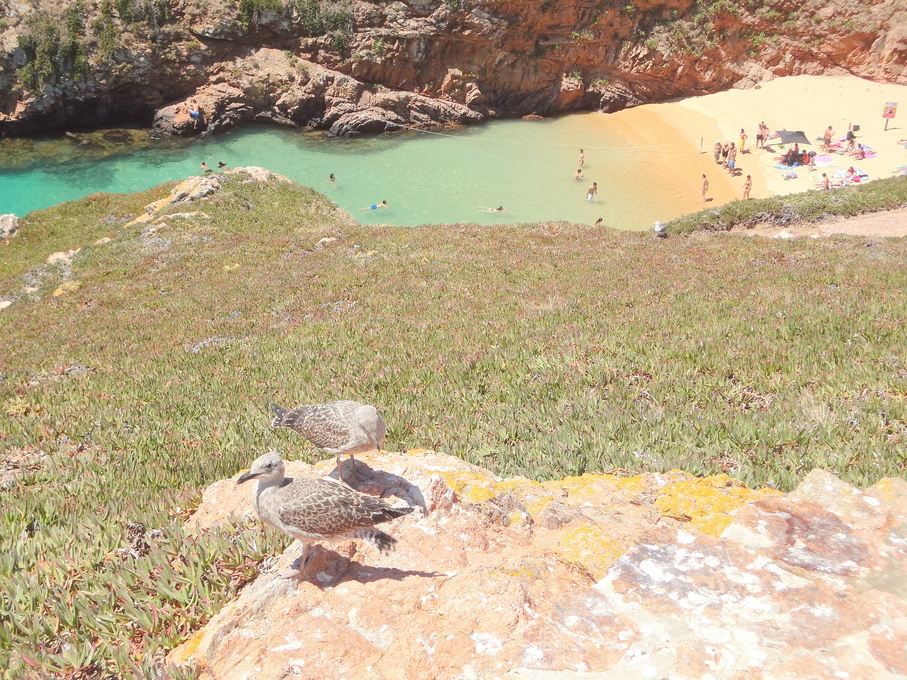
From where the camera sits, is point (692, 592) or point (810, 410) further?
point (810, 410)

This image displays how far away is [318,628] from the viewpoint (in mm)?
3900

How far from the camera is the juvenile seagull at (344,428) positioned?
17.8 ft

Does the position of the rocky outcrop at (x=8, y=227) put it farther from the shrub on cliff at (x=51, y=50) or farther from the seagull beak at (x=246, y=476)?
the seagull beak at (x=246, y=476)

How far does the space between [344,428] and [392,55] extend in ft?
208

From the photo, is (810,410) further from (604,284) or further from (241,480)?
(604,284)

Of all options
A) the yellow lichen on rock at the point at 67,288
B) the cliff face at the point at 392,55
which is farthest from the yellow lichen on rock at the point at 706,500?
the cliff face at the point at 392,55

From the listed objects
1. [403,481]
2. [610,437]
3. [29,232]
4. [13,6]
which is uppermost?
[13,6]

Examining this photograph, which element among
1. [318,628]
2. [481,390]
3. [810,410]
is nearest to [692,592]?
[318,628]

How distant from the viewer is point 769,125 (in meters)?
54.4

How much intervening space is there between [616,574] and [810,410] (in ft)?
16.6

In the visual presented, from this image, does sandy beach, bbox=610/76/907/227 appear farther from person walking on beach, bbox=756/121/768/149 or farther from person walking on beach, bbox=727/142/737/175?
person walking on beach, bbox=756/121/768/149

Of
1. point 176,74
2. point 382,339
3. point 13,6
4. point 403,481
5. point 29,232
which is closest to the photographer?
point 403,481

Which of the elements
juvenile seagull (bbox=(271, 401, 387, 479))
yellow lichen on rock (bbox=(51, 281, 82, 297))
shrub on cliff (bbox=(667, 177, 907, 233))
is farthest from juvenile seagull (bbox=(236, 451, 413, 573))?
shrub on cliff (bbox=(667, 177, 907, 233))

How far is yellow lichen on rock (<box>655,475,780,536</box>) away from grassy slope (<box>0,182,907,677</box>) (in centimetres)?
59
